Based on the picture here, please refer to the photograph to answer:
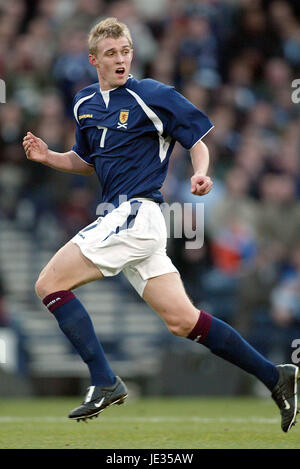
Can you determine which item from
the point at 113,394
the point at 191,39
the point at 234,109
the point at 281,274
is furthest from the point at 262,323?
the point at 113,394

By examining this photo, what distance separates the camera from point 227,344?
600 cm

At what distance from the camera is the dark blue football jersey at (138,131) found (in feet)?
19.8

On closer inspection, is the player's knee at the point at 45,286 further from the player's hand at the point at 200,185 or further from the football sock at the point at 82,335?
the player's hand at the point at 200,185

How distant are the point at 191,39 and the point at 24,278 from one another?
3.87 m

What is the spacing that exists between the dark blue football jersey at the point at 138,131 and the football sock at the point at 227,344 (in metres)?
0.81

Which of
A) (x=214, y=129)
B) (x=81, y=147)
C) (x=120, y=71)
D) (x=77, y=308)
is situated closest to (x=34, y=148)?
(x=81, y=147)

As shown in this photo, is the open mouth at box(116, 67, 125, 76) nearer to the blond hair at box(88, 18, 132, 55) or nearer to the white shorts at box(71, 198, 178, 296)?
the blond hair at box(88, 18, 132, 55)

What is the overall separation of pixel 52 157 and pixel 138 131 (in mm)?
674

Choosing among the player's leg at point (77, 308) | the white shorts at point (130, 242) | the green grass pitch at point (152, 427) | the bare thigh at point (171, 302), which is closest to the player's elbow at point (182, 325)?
the bare thigh at point (171, 302)

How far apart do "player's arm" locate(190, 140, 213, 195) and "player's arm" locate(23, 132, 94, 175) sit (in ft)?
2.74

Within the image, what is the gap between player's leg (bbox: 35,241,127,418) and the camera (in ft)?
19.3

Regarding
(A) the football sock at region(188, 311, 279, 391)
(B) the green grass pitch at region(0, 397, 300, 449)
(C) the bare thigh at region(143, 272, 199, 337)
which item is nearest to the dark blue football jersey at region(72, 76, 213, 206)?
(C) the bare thigh at region(143, 272, 199, 337)

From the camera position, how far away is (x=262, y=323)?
1144cm
